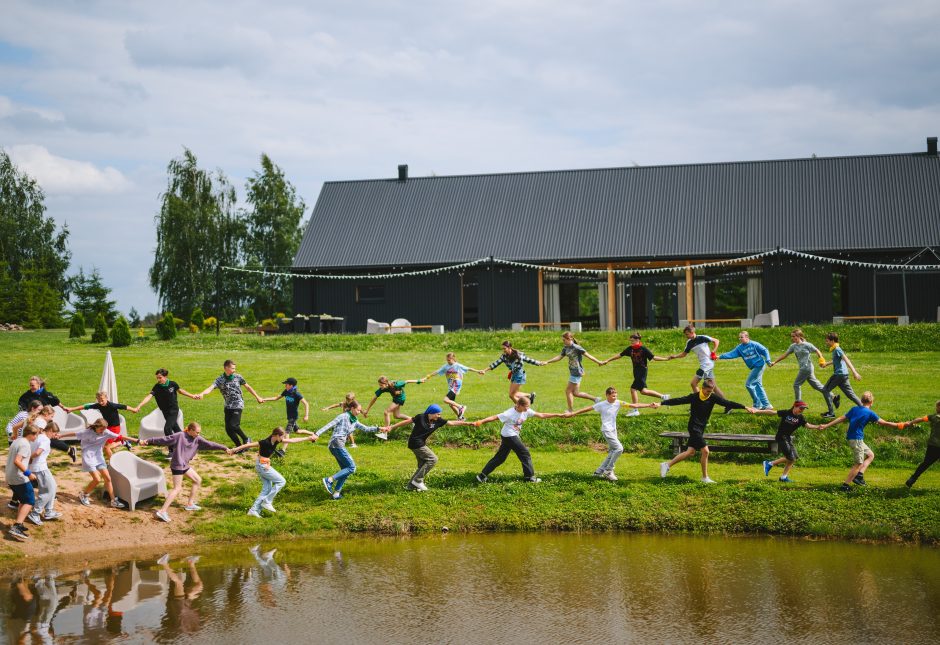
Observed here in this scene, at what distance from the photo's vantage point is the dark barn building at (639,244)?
34250mm

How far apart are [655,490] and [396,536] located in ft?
14.1

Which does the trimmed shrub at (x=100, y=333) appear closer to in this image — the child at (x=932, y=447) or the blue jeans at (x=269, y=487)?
the blue jeans at (x=269, y=487)

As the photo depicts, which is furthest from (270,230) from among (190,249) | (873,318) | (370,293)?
(873,318)

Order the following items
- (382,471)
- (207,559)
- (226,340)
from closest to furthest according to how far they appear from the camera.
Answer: (207,559) → (382,471) → (226,340)

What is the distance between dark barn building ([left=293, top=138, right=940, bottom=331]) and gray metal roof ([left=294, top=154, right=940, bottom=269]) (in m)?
0.07

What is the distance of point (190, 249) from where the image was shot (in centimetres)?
5003

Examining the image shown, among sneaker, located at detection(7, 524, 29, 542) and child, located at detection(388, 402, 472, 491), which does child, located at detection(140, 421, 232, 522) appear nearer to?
sneaker, located at detection(7, 524, 29, 542)

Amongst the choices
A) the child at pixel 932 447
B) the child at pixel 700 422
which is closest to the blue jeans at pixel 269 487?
the child at pixel 700 422

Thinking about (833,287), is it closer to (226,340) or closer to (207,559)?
(226,340)

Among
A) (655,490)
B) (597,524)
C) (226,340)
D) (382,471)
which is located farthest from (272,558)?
(226,340)

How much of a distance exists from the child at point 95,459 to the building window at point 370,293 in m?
23.1

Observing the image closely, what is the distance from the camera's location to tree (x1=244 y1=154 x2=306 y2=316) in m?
50.8

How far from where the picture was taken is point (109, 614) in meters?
10.6

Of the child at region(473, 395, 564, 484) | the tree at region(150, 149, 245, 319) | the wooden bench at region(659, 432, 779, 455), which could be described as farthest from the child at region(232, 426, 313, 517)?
the tree at region(150, 149, 245, 319)
